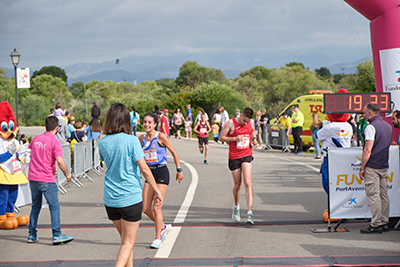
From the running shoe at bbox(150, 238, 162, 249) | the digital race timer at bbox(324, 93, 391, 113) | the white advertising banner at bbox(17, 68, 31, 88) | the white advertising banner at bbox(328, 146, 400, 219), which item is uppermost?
the white advertising banner at bbox(17, 68, 31, 88)

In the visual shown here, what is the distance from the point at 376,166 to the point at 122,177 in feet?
13.5

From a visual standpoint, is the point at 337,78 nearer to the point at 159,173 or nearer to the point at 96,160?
the point at 96,160

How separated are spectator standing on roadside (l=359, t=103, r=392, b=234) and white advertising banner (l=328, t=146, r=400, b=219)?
1.20 feet

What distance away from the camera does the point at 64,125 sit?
15070 millimetres

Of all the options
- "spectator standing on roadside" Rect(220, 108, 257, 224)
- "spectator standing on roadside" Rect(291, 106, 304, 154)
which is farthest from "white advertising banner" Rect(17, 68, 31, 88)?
"spectator standing on roadside" Rect(220, 108, 257, 224)

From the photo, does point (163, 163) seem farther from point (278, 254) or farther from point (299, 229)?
point (299, 229)

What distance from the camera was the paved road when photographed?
594 centimetres

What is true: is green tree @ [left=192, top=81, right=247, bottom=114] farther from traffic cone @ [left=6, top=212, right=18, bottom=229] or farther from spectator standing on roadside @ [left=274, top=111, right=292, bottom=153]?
traffic cone @ [left=6, top=212, right=18, bottom=229]

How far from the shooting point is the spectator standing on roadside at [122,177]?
4418 mm

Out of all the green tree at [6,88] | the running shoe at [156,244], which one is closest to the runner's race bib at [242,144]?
the running shoe at [156,244]

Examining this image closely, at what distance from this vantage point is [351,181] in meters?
7.16

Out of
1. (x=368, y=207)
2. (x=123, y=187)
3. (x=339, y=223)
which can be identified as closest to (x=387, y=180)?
(x=368, y=207)

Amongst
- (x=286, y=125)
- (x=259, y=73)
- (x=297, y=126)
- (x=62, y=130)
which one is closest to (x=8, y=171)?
(x=62, y=130)

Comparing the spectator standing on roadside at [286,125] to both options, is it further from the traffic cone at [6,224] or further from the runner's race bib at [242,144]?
the traffic cone at [6,224]
